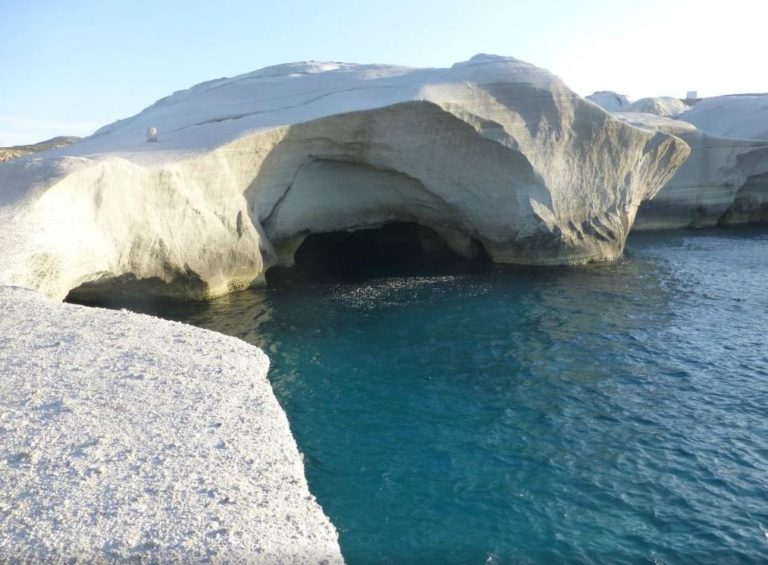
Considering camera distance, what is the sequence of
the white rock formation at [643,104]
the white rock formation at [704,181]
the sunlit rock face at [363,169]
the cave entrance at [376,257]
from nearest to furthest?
1. the sunlit rock face at [363,169]
2. the cave entrance at [376,257]
3. the white rock formation at [704,181]
4. the white rock formation at [643,104]

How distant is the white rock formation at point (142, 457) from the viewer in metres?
5.76

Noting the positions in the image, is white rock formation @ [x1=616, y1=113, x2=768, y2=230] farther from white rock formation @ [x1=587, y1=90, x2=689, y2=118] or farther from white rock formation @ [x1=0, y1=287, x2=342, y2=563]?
white rock formation @ [x1=0, y1=287, x2=342, y2=563]

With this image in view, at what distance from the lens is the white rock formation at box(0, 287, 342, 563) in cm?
576

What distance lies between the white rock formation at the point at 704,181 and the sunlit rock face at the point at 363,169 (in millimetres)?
8457

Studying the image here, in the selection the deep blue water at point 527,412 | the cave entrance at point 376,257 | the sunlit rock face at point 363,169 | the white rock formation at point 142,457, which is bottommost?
the deep blue water at point 527,412

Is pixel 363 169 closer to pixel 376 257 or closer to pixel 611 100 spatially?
pixel 376 257

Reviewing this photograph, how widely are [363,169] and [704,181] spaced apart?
20871 mm

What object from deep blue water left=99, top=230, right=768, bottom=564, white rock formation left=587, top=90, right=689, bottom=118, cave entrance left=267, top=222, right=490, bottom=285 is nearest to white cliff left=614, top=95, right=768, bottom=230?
cave entrance left=267, top=222, right=490, bottom=285

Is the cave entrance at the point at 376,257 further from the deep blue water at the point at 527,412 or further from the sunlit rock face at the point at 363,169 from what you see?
the deep blue water at the point at 527,412

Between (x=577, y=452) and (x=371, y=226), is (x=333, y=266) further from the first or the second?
(x=577, y=452)

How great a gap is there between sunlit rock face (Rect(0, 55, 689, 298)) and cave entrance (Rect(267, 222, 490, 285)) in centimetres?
82

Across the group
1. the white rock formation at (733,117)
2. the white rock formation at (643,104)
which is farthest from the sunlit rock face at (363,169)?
the white rock formation at (643,104)

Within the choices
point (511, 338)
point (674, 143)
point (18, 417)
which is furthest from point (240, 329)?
point (674, 143)

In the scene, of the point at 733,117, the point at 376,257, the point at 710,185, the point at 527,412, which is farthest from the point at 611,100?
the point at 527,412
